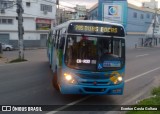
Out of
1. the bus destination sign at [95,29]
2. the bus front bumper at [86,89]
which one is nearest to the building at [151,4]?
the bus destination sign at [95,29]

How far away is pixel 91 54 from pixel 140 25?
196 feet

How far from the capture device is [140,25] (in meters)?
67.6

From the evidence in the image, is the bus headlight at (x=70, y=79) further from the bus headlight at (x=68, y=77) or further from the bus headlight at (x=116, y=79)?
the bus headlight at (x=116, y=79)

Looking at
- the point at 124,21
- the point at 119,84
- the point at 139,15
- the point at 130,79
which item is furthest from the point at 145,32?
the point at 119,84

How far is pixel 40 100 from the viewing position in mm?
9930

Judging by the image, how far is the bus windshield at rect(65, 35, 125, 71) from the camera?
9.67 metres

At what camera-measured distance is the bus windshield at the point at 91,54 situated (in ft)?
31.7

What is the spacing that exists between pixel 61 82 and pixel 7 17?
4259 centimetres

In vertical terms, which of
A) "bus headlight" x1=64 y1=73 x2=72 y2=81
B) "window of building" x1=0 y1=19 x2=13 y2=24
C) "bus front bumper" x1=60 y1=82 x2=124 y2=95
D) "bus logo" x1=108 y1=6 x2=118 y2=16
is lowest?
"bus front bumper" x1=60 y1=82 x2=124 y2=95

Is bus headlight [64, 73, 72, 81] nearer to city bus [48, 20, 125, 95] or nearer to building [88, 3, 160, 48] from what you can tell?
city bus [48, 20, 125, 95]

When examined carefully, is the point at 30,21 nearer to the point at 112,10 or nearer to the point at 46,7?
the point at 46,7

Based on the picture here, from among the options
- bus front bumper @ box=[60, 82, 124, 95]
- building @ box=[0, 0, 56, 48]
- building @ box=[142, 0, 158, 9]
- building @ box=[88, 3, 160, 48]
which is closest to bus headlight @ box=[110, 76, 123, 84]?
bus front bumper @ box=[60, 82, 124, 95]

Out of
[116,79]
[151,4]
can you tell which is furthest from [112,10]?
[116,79]

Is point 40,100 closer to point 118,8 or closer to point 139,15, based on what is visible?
point 118,8
